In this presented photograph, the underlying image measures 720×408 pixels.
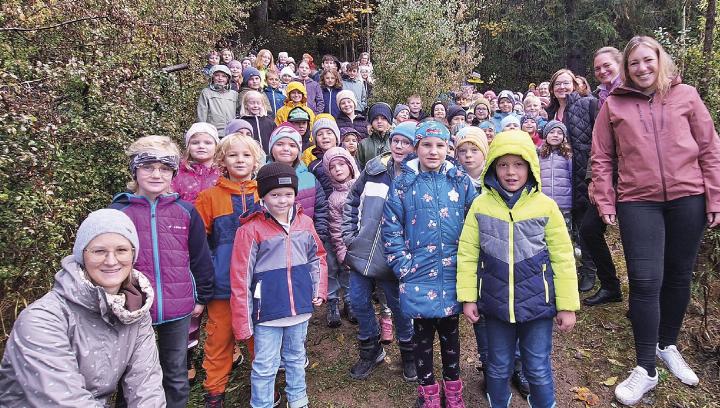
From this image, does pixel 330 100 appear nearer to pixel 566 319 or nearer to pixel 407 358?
pixel 407 358

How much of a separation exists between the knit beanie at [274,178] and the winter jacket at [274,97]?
450 centimetres

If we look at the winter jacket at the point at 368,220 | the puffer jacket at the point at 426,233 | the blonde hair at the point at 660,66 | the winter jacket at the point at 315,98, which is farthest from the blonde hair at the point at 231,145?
the winter jacket at the point at 315,98

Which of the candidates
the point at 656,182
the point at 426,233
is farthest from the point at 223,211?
the point at 656,182

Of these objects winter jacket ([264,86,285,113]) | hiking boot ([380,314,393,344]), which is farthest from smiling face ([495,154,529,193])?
winter jacket ([264,86,285,113])

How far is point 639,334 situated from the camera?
3.15m

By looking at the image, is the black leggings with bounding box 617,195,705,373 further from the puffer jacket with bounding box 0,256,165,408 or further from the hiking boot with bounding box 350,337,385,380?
the puffer jacket with bounding box 0,256,165,408

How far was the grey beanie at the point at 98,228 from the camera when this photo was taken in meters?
2.14

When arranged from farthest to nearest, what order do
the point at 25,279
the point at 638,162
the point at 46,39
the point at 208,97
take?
the point at 208,97 → the point at 46,39 → the point at 25,279 → the point at 638,162

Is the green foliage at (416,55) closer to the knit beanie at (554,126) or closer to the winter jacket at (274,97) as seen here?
the winter jacket at (274,97)

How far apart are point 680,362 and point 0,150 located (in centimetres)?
487

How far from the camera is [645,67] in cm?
306

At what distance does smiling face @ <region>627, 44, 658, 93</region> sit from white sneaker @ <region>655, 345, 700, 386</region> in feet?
6.22

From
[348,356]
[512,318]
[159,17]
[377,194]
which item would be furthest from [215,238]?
[159,17]

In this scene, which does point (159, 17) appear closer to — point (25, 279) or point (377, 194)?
point (25, 279)
